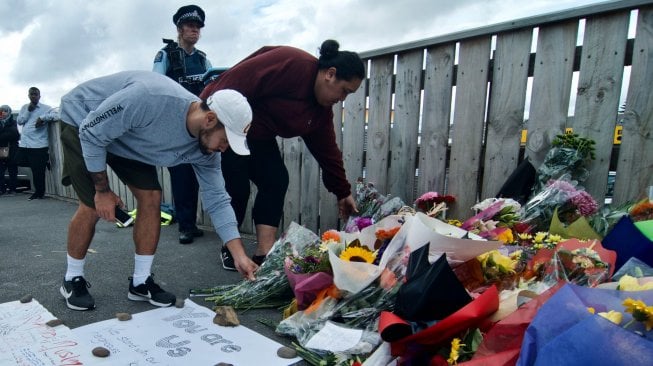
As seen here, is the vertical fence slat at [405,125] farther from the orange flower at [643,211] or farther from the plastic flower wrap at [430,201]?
the orange flower at [643,211]

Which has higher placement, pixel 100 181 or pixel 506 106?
pixel 506 106

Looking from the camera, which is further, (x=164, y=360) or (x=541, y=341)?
(x=164, y=360)

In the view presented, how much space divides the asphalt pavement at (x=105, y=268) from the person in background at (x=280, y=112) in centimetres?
37

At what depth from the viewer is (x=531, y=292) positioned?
1.36 m

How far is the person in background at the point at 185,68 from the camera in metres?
3.77

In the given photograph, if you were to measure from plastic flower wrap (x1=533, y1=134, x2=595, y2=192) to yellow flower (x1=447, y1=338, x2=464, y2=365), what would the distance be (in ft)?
4.61

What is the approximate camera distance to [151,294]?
2.34 m

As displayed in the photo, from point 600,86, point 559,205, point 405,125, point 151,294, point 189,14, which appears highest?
point 189,14

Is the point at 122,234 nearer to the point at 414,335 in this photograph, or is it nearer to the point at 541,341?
the point at 414,335

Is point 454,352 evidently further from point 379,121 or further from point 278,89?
point 379,121

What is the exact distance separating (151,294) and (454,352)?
5.83 feet

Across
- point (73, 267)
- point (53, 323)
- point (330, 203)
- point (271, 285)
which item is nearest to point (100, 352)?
point (53, 323)

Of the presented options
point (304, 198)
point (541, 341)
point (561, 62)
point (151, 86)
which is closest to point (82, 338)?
point (151, 86)

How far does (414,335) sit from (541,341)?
44 cm
